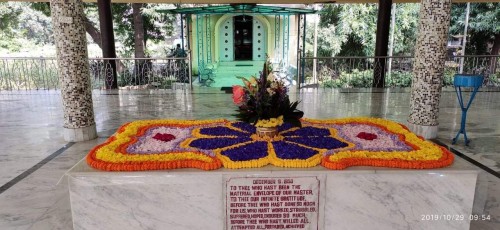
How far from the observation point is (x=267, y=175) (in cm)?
246

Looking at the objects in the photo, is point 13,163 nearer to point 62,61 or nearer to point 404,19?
point 62,61

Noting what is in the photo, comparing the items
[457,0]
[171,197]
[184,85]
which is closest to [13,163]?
[171,197]

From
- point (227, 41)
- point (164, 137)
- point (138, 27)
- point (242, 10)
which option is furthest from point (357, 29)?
point (164, 137)

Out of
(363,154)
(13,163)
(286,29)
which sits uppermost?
(286,29)

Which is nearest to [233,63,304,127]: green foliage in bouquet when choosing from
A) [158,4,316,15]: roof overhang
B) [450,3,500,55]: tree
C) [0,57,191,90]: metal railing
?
[0,57,191,90]: metal railing

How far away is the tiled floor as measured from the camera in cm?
309

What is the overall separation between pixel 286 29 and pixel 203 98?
6.09 m

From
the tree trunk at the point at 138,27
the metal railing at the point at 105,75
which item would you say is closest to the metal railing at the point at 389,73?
the metal railing at the point at 105,75

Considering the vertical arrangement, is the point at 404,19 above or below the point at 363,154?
above

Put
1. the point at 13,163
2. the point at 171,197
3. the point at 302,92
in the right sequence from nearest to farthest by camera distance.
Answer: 1. the point at 171,197
2. the point at 13,163
3. the point at 302,92

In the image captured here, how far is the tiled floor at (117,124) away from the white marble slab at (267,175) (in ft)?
1.64

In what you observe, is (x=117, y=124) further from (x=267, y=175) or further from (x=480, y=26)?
(x=480, y=26)

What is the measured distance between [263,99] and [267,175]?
61cm

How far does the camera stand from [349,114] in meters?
6.40
